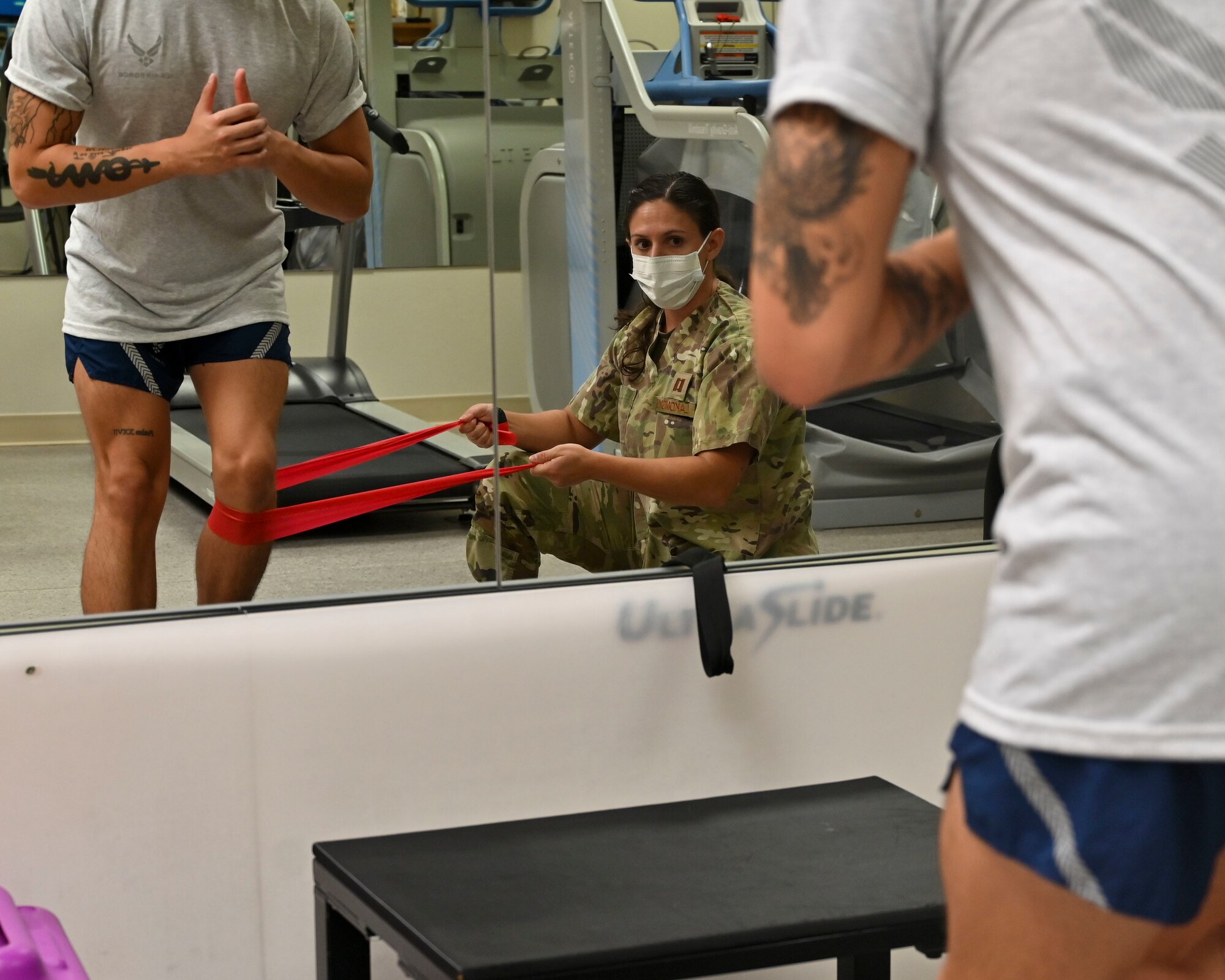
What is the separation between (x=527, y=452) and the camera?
1.92m

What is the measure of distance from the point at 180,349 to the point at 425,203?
0.51 m

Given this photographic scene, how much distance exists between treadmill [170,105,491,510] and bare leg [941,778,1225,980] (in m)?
1.19

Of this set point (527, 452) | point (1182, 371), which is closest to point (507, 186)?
point (527, 452)

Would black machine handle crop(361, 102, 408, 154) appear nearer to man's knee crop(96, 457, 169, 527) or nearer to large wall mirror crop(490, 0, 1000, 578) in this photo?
large wall mirror crop(490, 0, 1000, 578)

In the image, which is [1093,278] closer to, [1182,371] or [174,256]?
[1182,371]

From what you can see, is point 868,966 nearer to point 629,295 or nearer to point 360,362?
point 629,295

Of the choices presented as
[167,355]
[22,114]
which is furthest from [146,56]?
[167,355]

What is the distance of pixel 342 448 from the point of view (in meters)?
2.14

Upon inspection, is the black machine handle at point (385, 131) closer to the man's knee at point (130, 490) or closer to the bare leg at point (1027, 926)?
the man's knee at point (130, 490)

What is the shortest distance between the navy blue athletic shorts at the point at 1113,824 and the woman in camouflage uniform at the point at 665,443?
113cm

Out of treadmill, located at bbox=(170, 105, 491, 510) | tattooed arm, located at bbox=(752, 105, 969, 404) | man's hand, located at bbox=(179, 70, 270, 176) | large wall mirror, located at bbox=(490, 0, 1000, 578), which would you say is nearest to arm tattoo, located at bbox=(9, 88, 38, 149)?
man's hand, located at bbox=(179, 70, 270, 176)

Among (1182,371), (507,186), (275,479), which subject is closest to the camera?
(1182,371)

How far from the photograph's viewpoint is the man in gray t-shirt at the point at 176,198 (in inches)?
76.1

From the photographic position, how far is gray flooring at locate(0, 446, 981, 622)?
183 cm
